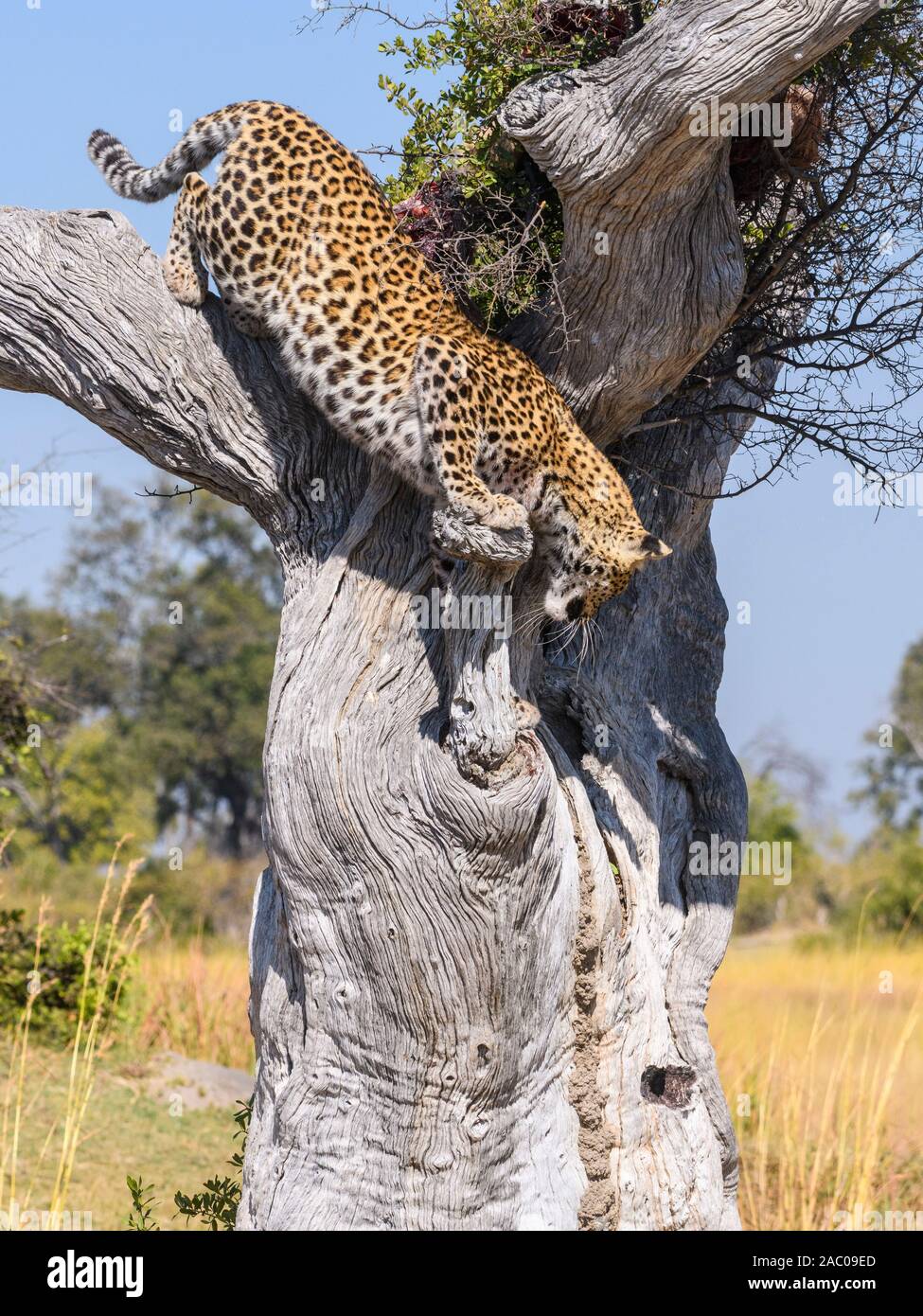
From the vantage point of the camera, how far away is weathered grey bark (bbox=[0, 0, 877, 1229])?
493 centimetres

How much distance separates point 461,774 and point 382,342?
1.69 m

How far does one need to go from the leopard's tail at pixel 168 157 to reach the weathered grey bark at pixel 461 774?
419mm

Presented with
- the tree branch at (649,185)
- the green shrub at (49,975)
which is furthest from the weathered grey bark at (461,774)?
the green shrub at (49,975)

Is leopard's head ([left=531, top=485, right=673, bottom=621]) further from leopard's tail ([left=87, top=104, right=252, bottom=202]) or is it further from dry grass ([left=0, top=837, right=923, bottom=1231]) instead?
dry grass ([left=0, top=837, right=923, bottom=1231])

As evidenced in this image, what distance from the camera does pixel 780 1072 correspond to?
10.8 m

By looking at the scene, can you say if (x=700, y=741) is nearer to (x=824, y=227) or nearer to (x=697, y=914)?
(x=697, y=914)

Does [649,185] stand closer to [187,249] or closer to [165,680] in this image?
[187,249]

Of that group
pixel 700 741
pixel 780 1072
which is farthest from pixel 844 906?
pixel 700 741

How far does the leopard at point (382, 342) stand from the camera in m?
5.16

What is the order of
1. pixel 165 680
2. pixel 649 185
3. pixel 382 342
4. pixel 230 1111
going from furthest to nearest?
pixel 165 680, pixel 230 1111, pixel 382 342, pixel 649 185

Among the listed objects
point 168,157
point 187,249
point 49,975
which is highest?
point 168,157

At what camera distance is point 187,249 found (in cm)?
569

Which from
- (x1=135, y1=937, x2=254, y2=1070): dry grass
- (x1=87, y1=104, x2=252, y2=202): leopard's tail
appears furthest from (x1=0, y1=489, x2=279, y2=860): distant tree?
(x1=87, y1=104, x2=252, y2=202): leopard's tail

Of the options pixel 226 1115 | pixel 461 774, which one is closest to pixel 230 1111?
pixel 226 1115
